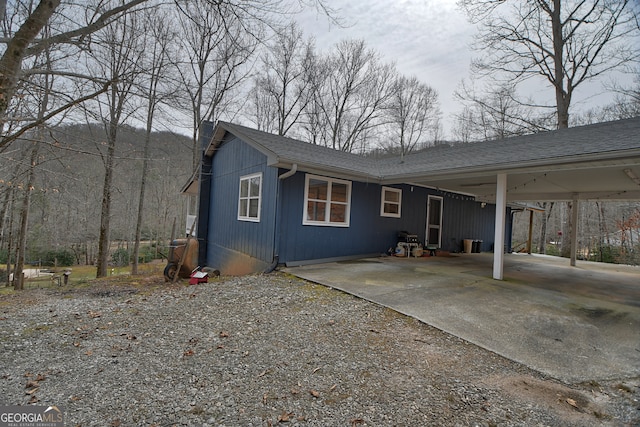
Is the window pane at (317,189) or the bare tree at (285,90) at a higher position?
the bare tree at (285,90)

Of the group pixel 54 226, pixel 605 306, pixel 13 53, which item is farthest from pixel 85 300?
pixel 54 226

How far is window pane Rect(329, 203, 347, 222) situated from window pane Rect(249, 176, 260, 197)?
199cm

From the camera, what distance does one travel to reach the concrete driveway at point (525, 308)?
302 centimetres

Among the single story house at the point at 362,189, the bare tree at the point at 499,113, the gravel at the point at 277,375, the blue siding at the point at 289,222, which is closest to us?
the gravel at the point at 277,375

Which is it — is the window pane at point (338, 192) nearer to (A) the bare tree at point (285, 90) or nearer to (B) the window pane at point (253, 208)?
(B) the window pane at point (253, 208)

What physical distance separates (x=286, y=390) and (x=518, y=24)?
17.4m

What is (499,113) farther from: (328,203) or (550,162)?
(328,203)

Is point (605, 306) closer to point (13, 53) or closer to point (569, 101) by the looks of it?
point (13, 53)

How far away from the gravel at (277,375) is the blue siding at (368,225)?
10.2 feet

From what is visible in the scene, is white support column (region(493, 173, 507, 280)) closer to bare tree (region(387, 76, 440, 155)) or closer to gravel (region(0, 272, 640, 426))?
gravel (region(0, 272, 640, 426))

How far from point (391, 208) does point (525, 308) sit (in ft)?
16.9

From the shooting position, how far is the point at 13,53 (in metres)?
3.17

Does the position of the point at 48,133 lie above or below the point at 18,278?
above

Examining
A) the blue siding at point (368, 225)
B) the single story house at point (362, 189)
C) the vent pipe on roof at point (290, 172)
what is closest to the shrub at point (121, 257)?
the single story house at point (362, 189)
